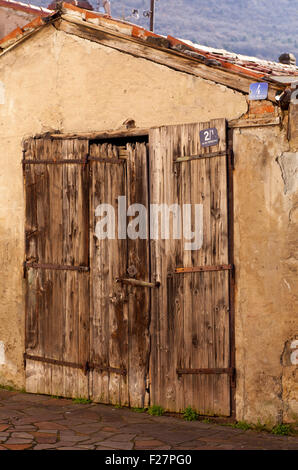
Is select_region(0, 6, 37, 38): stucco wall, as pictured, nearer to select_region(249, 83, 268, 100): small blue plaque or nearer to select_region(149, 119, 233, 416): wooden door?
select_region(149, 119, 233, 416): wooden door

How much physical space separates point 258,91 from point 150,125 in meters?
1.16

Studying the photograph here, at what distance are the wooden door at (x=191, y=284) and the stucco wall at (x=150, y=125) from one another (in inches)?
5.8

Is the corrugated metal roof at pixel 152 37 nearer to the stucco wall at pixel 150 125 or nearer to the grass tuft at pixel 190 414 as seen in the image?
the stucco wall at pixel 150 125

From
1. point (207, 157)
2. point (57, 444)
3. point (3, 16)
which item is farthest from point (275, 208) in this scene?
point (3, 16)

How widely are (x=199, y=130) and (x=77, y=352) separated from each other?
2.62m

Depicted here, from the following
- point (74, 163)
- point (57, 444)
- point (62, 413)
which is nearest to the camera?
point (57, 444)

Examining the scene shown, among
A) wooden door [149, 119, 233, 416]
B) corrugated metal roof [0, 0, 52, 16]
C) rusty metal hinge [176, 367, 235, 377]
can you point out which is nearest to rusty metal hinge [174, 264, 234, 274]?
wooden door [149, 119, 233, 416]

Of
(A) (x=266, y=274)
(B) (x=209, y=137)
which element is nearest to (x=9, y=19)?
(B) (x=209, y=137)

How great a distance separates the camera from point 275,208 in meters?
5.59

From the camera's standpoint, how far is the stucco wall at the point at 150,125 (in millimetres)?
5574

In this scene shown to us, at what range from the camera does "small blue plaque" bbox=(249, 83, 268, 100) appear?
5594mm

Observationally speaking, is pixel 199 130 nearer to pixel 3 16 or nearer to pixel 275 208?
pixel 275 208

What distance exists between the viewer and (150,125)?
6.23m

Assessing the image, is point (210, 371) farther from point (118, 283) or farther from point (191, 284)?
point (118, 283)
